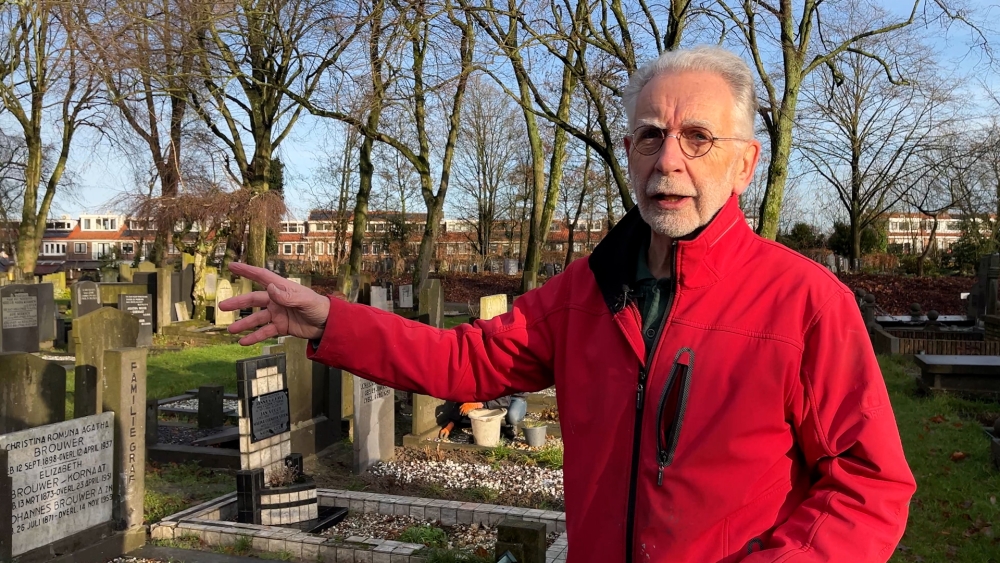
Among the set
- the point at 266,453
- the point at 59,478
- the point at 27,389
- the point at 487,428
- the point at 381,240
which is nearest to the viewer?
the point at 59,478

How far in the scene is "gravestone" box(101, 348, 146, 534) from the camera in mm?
5785

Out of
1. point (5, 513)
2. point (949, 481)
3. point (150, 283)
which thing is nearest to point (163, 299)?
point (150, 283)

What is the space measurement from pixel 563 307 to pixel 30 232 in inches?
1183

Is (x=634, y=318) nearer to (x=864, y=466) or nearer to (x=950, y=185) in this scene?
(x=864, y=466)

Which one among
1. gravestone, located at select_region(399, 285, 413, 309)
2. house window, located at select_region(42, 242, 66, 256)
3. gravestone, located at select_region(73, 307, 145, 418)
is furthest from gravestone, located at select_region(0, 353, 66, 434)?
house window, located at select_region(42, 242, 66, 256)

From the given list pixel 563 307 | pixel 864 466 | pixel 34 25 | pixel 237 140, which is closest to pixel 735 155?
pixel 563 307

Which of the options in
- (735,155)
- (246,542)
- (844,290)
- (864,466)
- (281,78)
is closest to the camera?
(864,466)

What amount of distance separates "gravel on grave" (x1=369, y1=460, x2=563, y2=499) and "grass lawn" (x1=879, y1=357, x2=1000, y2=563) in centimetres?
285

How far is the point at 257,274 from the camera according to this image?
228 cm

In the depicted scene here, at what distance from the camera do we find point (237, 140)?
2291 cm

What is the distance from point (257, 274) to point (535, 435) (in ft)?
23.4

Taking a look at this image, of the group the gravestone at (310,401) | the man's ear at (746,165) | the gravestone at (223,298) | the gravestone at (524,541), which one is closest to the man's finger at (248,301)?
the man's ear at (746,165)

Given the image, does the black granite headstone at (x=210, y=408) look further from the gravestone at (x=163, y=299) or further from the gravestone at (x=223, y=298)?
the gravestone at (x=223, y=298)

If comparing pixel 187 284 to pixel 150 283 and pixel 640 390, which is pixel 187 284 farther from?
pixel 640 390
